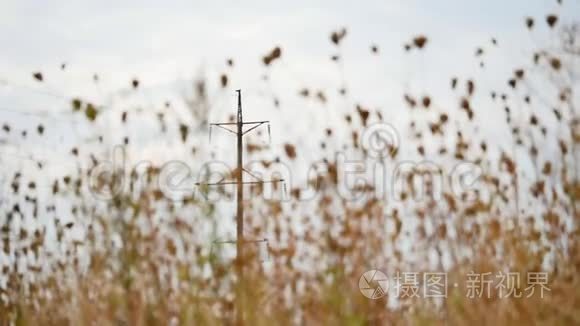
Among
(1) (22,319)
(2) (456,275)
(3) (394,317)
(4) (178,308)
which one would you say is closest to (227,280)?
(4) (178,308)

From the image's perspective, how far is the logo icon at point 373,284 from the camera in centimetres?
392

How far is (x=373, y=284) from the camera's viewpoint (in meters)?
4.01

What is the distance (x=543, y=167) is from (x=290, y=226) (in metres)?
1.32

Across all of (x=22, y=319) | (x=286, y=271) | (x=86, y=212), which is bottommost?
(x=22, y=319)

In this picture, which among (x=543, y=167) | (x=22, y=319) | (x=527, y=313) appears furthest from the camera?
(x=22, y=319)

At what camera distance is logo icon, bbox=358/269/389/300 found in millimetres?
3924

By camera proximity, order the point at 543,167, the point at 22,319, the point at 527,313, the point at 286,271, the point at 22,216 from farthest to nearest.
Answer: the point at 22,216, the point at 22,319, the point at 543,167, the point at 286,271, the point at 527,313

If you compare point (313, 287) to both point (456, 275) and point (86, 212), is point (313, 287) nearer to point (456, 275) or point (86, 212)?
point (456, 275)

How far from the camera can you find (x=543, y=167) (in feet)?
14.3

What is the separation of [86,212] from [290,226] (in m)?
1.02

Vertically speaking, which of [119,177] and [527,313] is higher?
[119,177]

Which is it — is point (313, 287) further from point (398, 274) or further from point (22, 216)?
point (22, 216)

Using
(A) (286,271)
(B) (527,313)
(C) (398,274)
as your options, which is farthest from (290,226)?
(B) (527,313)

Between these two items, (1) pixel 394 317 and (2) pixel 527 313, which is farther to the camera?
(1) pixel 394 317
